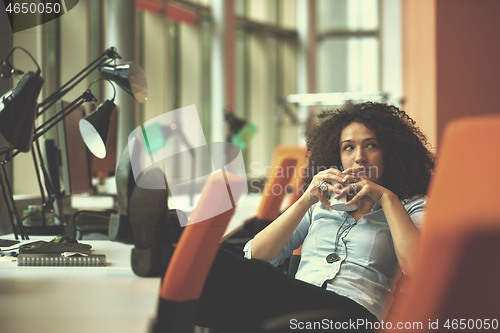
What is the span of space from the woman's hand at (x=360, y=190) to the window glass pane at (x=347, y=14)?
336 inches

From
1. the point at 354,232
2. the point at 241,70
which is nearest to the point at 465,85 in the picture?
the point at 241,70

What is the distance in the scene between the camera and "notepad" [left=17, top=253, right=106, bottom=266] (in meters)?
1.46

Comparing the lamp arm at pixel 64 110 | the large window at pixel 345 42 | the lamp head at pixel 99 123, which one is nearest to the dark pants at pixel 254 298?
the lamp head at pixel 99 123

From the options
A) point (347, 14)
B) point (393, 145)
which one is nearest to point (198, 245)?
point (393, 145)

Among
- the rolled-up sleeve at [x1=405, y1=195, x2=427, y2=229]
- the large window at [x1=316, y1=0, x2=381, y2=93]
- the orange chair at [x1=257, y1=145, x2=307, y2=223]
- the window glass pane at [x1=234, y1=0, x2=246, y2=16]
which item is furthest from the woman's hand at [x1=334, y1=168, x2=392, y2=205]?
the large window at [x1=316, y1=0, x2=381, y2=93]

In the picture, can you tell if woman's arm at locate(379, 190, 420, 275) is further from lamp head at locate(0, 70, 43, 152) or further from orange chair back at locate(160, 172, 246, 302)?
lamp head at locate(0, 70, 43, 152)

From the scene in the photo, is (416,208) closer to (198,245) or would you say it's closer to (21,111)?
(198,245)

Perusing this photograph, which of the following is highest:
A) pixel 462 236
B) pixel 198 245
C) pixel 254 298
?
pixel 462 236

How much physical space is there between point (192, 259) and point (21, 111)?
727mm

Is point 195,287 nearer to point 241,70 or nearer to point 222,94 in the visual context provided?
point 222,94

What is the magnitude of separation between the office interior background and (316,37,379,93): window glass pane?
0.02 metres

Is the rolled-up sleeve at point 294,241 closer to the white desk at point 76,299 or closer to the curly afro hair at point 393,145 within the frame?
the curly afro hair at point 393,145

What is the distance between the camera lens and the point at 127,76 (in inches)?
74.9

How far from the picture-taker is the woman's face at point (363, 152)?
1.74 meters
